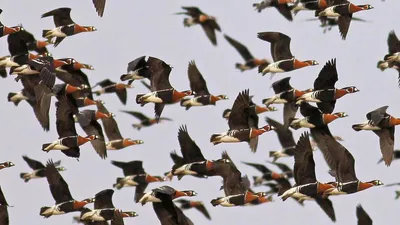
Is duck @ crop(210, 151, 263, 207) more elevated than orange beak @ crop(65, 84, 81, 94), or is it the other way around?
orange beak @ crop(65, 84, 81, 94)

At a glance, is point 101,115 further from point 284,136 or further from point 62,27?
point 284,136

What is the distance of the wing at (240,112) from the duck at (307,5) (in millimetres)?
5178

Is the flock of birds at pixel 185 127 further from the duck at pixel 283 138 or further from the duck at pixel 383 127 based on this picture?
the duck at pixel 283 138

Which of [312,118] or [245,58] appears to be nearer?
[312,118]

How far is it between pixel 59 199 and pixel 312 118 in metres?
9.33

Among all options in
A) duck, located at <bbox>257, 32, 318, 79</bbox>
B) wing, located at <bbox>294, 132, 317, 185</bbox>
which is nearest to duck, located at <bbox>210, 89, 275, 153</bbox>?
duck, located at <bbox>257, 32, 318, 79</bbox>

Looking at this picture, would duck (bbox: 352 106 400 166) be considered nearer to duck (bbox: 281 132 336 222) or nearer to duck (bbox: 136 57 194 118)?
duck (bbox: 281 132 336 222)

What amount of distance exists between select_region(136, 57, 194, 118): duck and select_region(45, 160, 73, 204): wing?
13.9 feet

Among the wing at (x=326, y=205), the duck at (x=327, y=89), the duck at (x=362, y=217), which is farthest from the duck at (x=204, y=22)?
the duck at (x=362, y=217)

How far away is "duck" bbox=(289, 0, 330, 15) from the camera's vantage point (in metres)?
60.0

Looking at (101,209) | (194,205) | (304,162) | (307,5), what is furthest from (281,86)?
(101,209)

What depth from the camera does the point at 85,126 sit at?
194 feet

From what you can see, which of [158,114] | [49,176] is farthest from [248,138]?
[49,176]

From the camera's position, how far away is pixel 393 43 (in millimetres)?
62406
